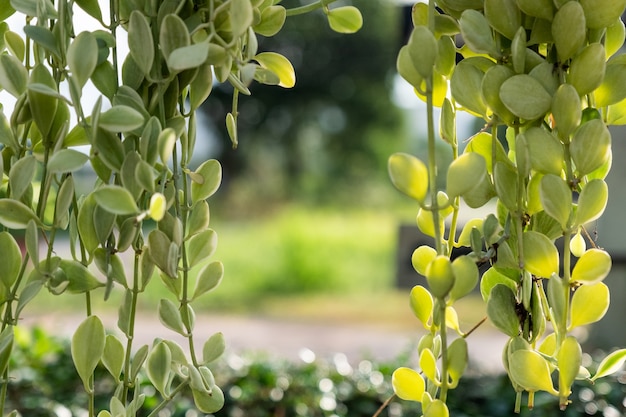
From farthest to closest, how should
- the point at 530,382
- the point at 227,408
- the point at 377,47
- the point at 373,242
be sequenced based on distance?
the point at 377,47 → the point at 373,242 → the point at 227,408 → the point at 530,382

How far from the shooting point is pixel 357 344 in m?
3.46

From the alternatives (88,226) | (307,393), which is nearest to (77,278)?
(88,226)

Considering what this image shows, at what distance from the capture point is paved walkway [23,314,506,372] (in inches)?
126

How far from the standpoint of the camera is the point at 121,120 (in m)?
0.23

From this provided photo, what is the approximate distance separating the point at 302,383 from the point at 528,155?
78 centimetres

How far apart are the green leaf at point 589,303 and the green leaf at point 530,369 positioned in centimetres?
2

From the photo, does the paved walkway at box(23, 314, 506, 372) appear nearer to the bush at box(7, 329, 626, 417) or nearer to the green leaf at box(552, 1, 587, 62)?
the bush at box(7, 329, 626, 417)

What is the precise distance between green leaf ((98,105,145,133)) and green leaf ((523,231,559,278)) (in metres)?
0.14

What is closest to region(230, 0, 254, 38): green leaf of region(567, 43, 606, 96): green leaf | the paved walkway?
region(567, 43, 606, 96): green leaf

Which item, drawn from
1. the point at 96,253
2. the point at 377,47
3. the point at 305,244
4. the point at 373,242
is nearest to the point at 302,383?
the point at 96,253

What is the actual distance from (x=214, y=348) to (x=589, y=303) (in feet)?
0.47

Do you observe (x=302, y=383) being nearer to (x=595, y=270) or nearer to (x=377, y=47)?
(x=595, y=270)

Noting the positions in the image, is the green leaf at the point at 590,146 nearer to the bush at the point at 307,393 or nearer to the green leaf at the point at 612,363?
the green leaf at the point at 612,363

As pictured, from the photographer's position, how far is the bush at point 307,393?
0.89 meters
